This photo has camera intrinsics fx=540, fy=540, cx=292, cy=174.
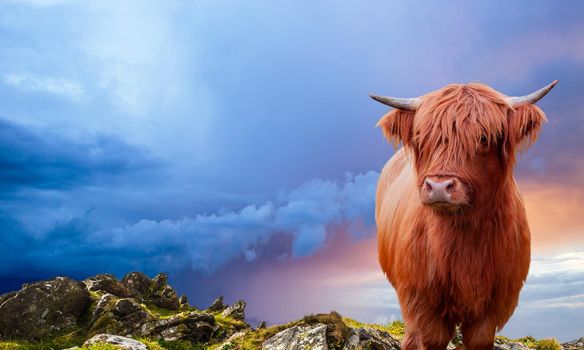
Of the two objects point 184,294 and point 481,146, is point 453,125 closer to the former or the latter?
point 481,146

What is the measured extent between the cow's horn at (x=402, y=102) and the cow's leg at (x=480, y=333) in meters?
3.10

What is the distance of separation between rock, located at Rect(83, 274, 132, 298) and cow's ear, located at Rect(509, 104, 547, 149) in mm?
13729

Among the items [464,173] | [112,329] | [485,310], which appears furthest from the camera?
[112,329]

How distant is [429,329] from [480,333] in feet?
2.28

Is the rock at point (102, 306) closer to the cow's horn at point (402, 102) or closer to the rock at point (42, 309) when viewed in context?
the rock at point (42, 309)

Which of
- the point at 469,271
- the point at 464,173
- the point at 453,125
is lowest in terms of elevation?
the point at 469,271

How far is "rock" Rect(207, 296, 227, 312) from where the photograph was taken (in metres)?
16.9

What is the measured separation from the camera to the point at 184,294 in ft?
62.4

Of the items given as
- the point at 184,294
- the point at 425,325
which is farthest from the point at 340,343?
the point at 184,294

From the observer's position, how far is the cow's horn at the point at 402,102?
731 cm

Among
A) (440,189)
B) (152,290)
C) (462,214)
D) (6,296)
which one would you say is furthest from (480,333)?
(6,296)

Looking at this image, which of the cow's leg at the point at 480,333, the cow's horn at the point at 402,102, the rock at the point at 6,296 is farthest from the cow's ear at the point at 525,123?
the rock at the point at 6,296

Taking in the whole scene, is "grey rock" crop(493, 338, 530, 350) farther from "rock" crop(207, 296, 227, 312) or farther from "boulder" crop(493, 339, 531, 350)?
"rock" crop(207, 296, 227, 312)

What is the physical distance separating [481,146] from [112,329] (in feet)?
37.1
